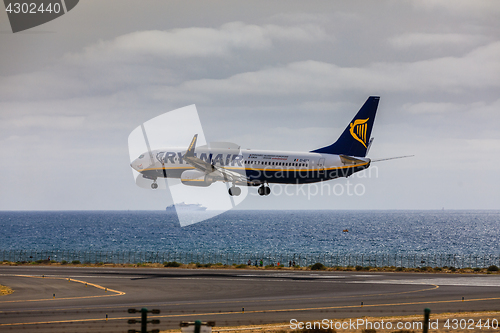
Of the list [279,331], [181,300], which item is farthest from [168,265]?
[279,331]

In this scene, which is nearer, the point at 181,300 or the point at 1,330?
the point at 1,330

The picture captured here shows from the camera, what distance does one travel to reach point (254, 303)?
45.5m

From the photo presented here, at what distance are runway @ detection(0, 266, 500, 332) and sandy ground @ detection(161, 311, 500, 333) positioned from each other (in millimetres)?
1864

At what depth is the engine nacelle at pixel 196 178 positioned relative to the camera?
2491 inches

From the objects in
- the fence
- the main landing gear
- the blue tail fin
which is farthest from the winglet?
the fence

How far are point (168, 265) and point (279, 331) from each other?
58543mm

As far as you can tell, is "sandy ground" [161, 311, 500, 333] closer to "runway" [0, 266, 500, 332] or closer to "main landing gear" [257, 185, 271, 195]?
"runway" [0, 266, 500, 332]

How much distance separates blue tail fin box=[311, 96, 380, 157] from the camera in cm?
6303

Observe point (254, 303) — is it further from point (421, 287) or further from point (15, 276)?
point (15, 276)

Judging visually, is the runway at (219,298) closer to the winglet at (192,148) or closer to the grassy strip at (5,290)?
the grassy strip at (5,290)

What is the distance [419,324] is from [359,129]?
101 ft

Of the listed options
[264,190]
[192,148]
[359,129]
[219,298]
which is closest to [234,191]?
[264,190]

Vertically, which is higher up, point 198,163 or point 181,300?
point 198,163

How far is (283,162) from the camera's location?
6253 centimetres
